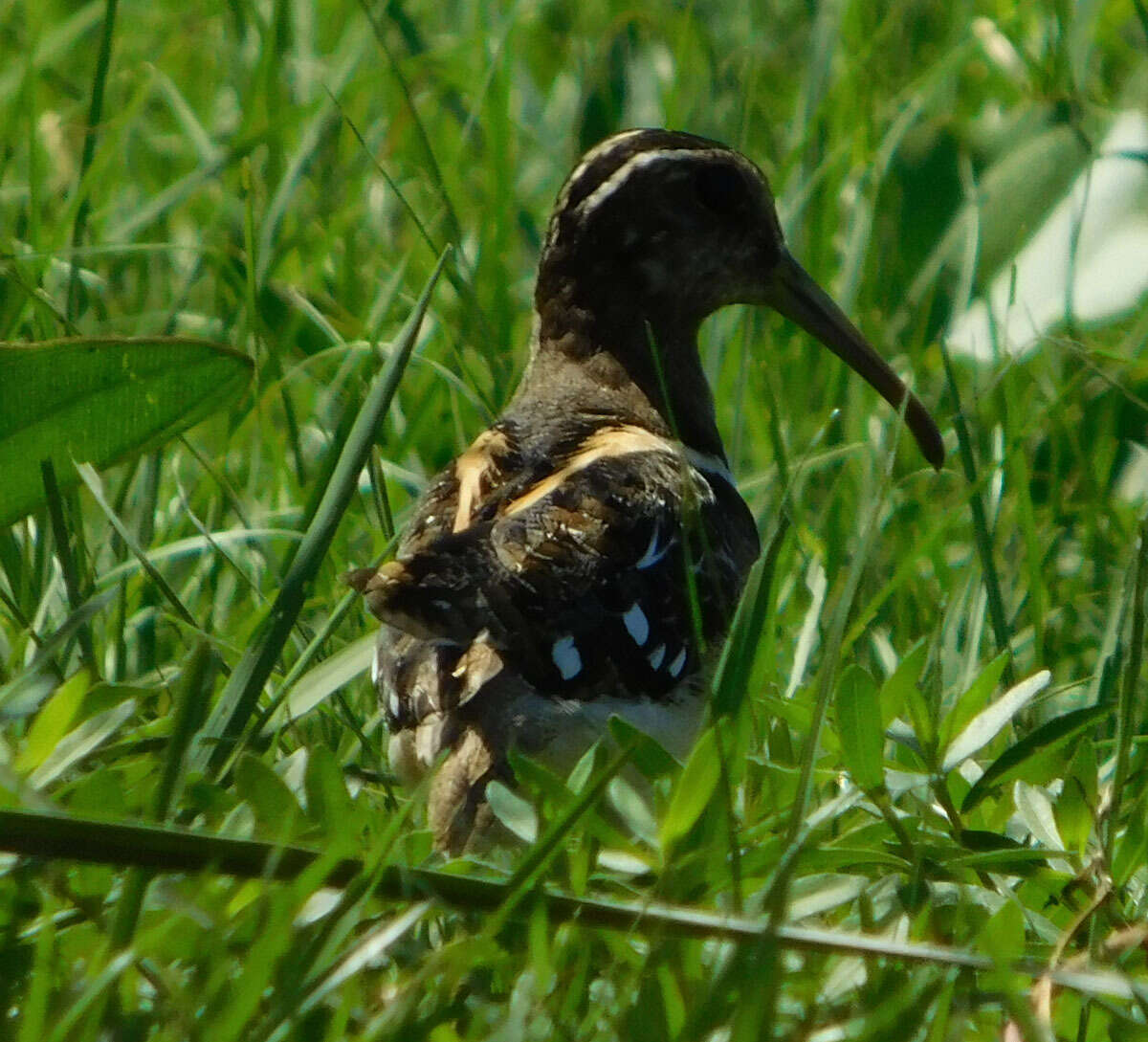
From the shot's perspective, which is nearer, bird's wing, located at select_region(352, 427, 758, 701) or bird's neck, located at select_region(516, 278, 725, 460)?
bird's wing, located at select_region(352, 427, 758, 701)

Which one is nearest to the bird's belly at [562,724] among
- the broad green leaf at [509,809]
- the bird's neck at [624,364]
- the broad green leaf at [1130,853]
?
the broad green leaf at [509,809]

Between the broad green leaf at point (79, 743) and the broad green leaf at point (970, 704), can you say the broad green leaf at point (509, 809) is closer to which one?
the broad green leaf at point (79, 743)

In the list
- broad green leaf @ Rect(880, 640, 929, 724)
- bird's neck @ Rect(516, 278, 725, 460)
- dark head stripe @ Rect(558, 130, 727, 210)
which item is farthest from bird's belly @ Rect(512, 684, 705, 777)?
dark head stripe @ Rect(558, 130, 727, 210)

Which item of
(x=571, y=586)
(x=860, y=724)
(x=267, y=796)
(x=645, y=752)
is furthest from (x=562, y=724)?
(x=267, y=796)

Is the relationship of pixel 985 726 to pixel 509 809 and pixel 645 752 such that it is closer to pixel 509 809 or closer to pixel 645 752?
pixel 645 752

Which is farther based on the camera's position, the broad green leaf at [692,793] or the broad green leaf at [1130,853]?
the broad green leaf at [1130,853]

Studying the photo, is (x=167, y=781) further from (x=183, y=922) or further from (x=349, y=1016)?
(x=349, y=1016)

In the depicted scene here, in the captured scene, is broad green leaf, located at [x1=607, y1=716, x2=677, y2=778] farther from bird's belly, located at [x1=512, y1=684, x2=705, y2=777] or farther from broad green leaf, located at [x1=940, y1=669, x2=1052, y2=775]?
bird's belly, located at [x1=512, y1=684, x2=705, y2=777]
